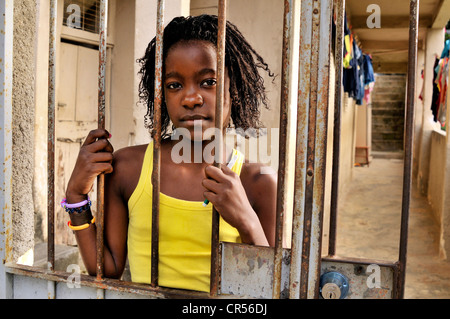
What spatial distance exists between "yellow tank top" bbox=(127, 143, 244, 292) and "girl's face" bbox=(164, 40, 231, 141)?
18 centimetres

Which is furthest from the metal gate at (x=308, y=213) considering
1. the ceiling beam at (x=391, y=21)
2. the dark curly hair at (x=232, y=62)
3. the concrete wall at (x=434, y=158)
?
the ceiling beam at (x=391, y=21)

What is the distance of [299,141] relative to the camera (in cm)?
90

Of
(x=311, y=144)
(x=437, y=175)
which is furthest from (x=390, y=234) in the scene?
(x=311, y=144)

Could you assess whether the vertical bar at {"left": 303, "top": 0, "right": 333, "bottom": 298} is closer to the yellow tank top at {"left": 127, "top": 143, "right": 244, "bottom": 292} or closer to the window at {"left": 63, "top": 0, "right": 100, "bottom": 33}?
the yellow tank top at {"left": 127, "top": 143, "right": 244, "bottom": 292}

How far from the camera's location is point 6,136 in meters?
1.17

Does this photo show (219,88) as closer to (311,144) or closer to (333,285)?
(311,144)

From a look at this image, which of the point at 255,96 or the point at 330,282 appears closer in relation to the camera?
the point at 330,282

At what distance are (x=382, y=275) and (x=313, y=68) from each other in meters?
0.46

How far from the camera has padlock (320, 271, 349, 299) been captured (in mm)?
897

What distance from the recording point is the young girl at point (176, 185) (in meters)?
1.15

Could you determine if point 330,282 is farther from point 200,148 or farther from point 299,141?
point 200,148

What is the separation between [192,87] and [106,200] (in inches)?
16.0

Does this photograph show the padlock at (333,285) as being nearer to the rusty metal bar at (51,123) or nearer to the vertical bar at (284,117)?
the vertical bar at (284,117)
